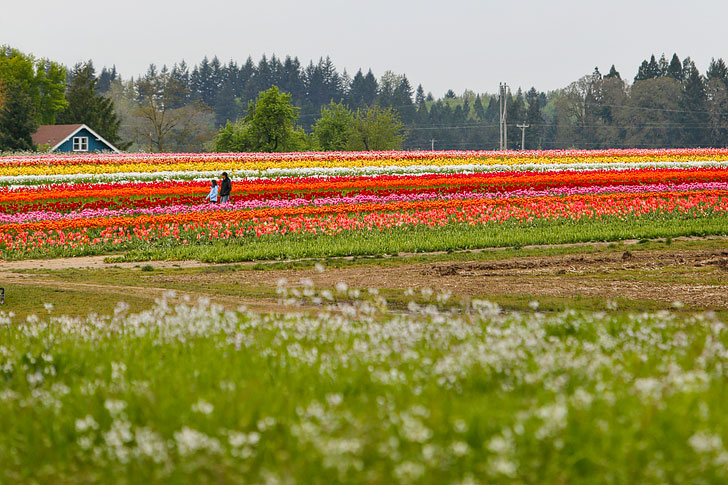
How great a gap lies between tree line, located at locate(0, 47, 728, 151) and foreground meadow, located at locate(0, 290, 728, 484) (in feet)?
202


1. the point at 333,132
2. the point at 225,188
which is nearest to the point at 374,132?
the point at 333,132

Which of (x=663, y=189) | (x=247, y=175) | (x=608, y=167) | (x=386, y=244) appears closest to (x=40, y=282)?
(x=386, y=244)

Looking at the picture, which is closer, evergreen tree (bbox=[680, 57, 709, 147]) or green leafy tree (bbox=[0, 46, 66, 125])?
green leafy tree (bbox=[0, 46, 66, 125])

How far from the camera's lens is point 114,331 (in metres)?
8.50

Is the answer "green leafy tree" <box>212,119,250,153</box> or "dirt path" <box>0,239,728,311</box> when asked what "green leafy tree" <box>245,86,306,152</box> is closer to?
"green leafy tree" <box>212,119,250,153</box>

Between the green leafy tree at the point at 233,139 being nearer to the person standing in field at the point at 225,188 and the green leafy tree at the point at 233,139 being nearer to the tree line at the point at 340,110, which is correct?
the tree line at the point at 340,110

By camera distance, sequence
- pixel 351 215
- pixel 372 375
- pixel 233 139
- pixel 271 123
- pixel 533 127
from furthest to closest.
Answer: pixel 533 127 → pixel 233 139 → pixel 271 123 → pixel 351 215 → pixel 372 375

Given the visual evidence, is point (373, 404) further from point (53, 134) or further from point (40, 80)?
point (40, 80)

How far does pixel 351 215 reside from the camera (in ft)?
79.9

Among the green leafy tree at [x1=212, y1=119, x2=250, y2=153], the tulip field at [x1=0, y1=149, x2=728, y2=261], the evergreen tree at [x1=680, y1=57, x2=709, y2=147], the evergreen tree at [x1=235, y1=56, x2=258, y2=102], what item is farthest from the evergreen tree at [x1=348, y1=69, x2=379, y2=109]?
the tulip field at [x1=0, y1=149, x2=728, y2=261]

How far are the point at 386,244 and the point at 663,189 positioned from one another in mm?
15466

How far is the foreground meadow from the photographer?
4.41 metres

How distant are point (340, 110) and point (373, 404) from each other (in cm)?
7922

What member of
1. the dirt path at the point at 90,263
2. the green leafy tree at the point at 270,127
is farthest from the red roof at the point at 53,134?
the dirt path at the point at 90,263
